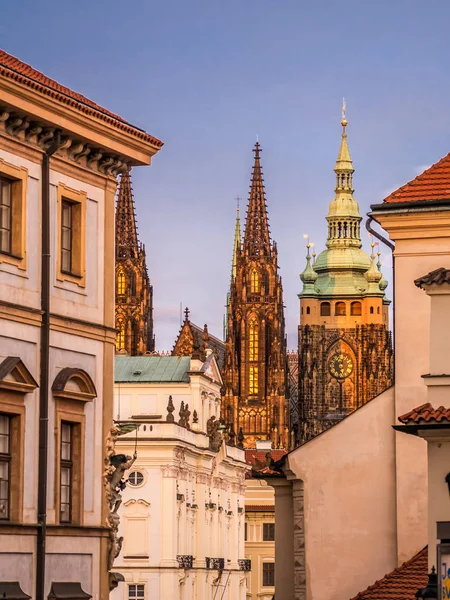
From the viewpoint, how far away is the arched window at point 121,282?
516 ft

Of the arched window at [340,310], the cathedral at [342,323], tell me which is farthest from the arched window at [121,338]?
the arched window at [340,310]

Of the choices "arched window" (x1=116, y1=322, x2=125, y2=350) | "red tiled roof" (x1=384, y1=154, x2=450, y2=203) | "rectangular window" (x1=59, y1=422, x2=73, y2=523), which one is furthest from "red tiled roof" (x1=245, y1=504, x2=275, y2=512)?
"rectangular window" (x1=59, y1=422, x2=73, y2=523)

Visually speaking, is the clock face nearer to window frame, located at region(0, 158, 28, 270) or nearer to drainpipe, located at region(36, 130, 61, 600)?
drainpipe, located at region(36, 130, 61, 600)

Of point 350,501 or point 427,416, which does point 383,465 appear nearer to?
point 350,501

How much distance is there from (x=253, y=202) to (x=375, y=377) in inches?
842

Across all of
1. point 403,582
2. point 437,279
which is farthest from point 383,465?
point 437,279

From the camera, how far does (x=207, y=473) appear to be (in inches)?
3659

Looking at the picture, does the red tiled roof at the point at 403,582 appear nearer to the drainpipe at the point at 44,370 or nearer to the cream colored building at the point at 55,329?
the cream colored building at the point at 55,329

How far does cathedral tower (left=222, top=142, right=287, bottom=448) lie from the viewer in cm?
16525

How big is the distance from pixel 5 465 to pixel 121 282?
131 meters

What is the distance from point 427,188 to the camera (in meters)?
30.6

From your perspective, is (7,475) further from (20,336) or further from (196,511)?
(196,511)

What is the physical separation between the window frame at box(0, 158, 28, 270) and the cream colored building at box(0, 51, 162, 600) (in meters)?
0.02

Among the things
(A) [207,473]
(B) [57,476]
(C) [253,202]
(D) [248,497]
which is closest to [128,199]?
(C) [253,202]
